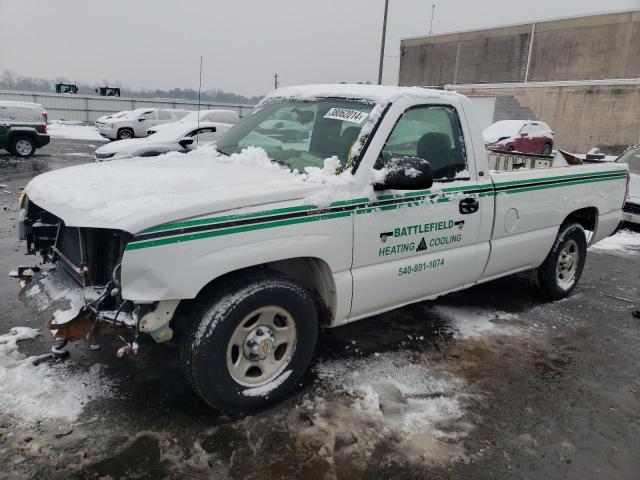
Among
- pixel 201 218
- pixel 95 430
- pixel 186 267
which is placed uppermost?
pixel 201 218

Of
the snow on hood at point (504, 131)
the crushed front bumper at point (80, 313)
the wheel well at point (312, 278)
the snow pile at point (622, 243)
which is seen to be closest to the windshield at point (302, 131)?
the wheel well at point (312, 278)

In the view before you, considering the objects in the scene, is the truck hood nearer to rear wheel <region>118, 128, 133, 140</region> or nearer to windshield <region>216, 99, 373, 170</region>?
windshield <region>216, 99, 373, 170</region>

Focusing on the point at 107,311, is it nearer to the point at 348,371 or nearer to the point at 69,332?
the point at 69,332

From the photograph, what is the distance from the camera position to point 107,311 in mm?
2895

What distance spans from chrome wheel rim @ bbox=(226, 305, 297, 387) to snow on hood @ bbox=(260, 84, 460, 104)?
5.54 feet

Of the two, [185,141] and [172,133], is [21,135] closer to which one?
[172,133]

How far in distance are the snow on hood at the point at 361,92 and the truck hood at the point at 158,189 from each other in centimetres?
73

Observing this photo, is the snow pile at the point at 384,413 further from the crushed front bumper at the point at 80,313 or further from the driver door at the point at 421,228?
the crushed front bumper at the point at 80,313

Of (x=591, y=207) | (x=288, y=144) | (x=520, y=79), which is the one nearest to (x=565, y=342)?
(x=591, y=207)

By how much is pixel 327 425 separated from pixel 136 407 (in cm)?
120

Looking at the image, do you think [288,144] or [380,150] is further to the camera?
[288,144]

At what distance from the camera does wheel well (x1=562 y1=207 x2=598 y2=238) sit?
18.1 ft

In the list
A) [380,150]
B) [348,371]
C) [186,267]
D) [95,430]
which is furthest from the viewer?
[348,371]

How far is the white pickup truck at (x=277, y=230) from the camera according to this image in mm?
2785
